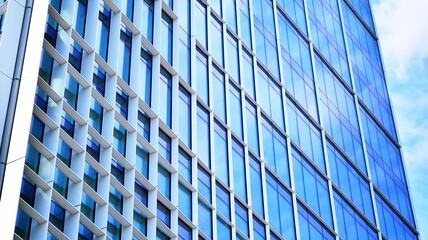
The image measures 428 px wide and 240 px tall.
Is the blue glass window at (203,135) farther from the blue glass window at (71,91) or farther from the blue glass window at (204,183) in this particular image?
the blue glass window at (71,91)

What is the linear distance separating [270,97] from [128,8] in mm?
13137

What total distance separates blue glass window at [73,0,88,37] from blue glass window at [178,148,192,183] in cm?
679

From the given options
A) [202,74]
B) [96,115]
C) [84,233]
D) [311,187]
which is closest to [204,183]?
[202,74]

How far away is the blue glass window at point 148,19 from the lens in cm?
3922

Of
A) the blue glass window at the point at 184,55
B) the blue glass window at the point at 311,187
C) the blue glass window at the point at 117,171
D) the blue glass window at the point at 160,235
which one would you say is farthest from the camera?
the blue glass window at the point at 311,187

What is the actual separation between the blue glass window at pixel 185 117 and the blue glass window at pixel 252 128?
550 cm

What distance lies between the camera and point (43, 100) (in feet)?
100

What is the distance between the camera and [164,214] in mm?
35781

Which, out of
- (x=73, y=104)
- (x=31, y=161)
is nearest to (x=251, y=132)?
(x=73, y=104)

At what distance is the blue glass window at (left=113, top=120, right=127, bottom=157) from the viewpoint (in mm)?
34062

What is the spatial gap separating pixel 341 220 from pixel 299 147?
4.92m

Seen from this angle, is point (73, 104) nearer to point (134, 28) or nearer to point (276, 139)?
point (134, 28)

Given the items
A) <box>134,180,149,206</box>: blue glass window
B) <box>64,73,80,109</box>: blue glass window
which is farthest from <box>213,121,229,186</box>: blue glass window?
<box>64,73,80,109</box>: blue glass window

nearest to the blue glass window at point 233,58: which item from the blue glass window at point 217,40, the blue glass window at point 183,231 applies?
the blue glass window at point 217,40
